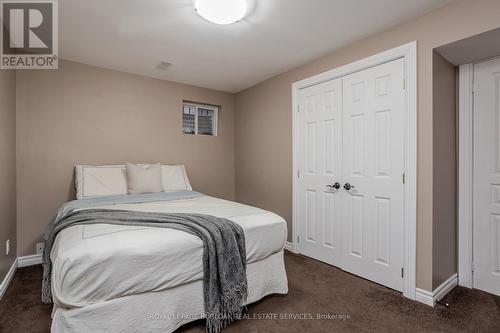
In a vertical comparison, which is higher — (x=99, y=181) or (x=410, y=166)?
(x=410, y=166)

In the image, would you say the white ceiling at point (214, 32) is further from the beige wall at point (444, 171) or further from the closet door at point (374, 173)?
the beige wall at point (444, 171)

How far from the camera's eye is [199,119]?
14.1 feet

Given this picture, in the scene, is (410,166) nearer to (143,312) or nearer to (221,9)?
(221,9)

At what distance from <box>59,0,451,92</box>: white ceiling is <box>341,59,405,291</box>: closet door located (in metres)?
0.47

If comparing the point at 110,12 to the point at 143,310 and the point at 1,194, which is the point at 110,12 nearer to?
the point at 1,194

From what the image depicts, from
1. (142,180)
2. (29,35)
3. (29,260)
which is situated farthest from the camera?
(142,180)

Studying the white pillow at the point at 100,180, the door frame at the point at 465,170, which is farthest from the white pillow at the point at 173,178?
the door frame at the point at 465,170

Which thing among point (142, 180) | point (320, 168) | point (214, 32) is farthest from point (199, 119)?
point (320, 168)

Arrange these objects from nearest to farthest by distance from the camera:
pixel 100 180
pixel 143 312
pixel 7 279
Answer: pixel 143 312, pixel 7 279, pixel 100 180

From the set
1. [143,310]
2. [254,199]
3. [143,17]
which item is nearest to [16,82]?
[143,17]

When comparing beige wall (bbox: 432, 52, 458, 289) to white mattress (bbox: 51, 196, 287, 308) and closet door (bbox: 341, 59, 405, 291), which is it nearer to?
closet door (bbox: 341, 59, 405, 291)

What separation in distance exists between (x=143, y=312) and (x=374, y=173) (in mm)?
2232

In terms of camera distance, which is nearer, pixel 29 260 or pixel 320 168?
pixel 29 260

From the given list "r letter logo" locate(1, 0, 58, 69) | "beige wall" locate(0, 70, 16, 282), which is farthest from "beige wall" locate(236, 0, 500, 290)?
"beige wall" locate(0, 70, 16, 282)
